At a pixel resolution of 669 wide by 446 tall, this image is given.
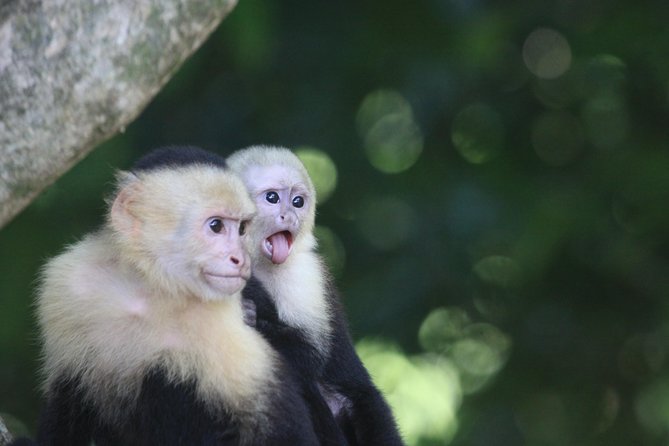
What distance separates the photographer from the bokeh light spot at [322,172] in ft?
25.0

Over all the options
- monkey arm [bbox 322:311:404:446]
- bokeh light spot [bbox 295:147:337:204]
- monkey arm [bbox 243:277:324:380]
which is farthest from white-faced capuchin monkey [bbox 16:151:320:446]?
bokeh light spot [bbox 295:147:337:204]

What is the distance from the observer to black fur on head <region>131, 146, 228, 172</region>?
4.18 meters

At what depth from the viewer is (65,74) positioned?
3684 millimetres

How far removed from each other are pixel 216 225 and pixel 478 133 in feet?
13.5

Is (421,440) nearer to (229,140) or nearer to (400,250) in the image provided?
(400,250)

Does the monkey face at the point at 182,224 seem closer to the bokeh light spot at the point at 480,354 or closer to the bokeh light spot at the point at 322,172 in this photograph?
the bokeh light spot at the point at 322,172

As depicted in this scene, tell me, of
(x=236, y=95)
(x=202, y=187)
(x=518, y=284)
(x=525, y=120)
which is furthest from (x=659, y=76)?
(x=202, y=187)

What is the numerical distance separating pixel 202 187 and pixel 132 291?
401mm

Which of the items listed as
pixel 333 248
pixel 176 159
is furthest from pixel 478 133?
pixel 176 159

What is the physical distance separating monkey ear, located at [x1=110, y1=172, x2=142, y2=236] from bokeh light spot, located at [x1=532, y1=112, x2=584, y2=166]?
442 centimetres

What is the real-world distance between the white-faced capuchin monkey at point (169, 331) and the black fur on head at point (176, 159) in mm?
10

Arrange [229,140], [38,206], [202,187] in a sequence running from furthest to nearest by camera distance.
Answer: [229,140] < [38,206] < [202,187]

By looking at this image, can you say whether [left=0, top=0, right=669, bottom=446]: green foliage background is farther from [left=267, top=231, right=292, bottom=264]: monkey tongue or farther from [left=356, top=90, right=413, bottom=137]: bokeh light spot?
[left=267, top=231, right=292, bottom=264]: monkey tongue

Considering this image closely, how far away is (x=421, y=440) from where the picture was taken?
764 centimetres
